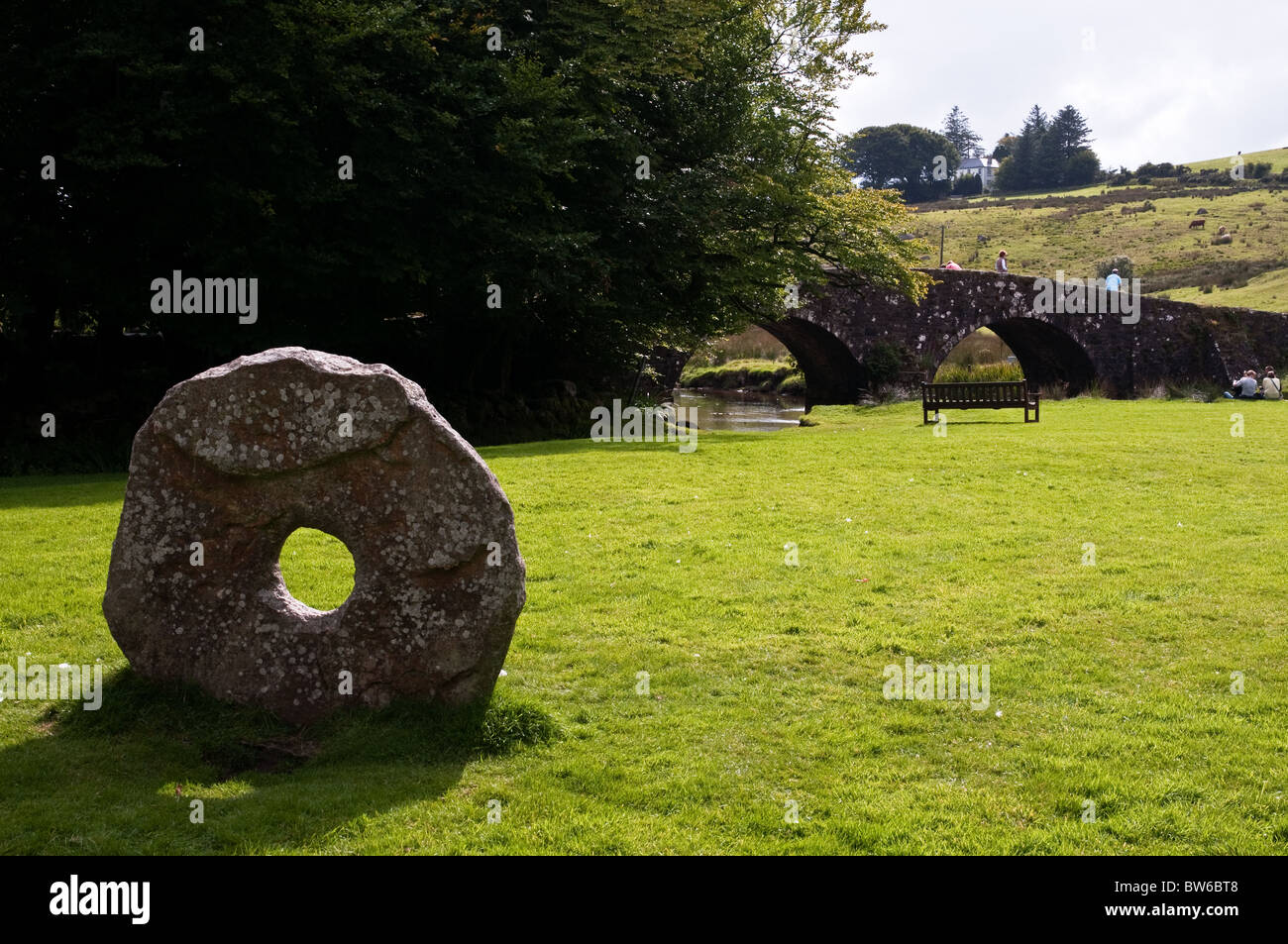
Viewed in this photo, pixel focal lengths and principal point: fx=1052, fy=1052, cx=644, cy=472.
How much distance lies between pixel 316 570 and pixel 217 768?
12.9 feet

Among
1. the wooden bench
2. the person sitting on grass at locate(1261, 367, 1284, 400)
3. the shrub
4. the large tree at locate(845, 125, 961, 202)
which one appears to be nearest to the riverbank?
the shrub

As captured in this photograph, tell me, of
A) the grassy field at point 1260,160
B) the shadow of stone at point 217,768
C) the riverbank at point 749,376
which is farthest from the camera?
the grassy field at point 1260,160

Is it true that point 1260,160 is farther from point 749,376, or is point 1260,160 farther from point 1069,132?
point 749,376

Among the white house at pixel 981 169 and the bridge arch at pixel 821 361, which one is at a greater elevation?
the white house at pixel 981 169

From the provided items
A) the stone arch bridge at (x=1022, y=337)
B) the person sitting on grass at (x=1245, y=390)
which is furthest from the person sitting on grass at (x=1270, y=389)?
the stone arch bridge at (x=1022, y=337)

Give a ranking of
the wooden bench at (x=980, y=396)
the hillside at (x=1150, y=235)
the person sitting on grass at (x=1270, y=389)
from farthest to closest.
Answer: the hillside at (x=1150, y=235) → the person sitting on grass at (x=1270, y=389) → the wooden bench at (x=980, y=396)

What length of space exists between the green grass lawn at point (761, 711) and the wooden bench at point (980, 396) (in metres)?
11.0

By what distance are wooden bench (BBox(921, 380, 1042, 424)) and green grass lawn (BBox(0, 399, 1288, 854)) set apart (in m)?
11.0

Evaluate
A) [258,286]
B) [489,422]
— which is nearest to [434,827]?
[258,286]

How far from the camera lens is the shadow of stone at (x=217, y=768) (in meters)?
4.88

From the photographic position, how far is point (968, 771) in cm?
567

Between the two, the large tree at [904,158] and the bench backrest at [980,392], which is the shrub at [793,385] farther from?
the large tree at [904,158]

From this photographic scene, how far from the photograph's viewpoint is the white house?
397ft

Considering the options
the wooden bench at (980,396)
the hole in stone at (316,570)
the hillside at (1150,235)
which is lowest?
the hole in stone at (316,570)
